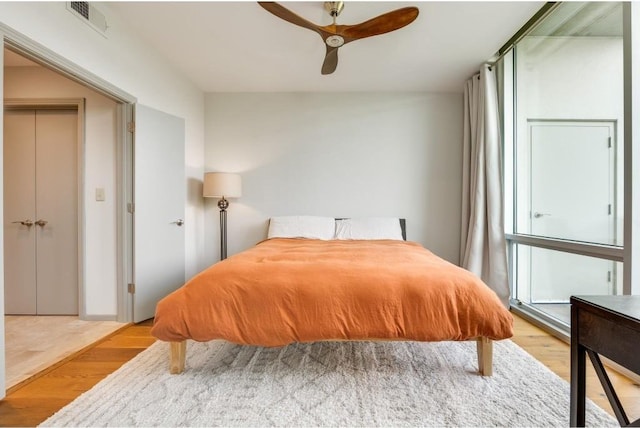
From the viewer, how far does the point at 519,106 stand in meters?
2.86

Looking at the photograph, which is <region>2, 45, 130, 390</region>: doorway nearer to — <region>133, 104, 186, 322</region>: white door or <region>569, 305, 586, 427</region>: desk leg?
<region>133, 104, 186, 322</region>: white door

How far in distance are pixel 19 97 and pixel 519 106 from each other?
4.79 m

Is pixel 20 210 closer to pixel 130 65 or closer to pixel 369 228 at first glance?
pixel 130 65

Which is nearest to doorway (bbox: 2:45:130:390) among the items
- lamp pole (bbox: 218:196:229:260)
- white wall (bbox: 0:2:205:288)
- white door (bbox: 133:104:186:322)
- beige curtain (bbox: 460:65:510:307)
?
white door (bbox: 133:104:186:322)

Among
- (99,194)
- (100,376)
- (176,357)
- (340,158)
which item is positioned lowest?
(100,376)

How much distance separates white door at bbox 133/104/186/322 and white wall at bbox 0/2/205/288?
261 mm

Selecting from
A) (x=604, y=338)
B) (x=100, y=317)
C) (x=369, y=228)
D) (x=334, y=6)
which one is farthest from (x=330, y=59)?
(x=100, y=317)

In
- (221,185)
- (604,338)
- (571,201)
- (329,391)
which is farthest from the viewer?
(221,185)

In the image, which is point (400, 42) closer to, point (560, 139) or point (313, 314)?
point (560, 139)

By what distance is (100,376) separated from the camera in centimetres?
170

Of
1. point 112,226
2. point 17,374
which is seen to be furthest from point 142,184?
point 17,374

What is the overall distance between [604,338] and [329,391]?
1.18m

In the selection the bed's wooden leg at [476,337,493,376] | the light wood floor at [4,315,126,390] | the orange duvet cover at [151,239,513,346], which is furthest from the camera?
the light wood floor at [4,315,126,390]

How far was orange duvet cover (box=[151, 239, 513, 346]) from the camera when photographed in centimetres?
151
